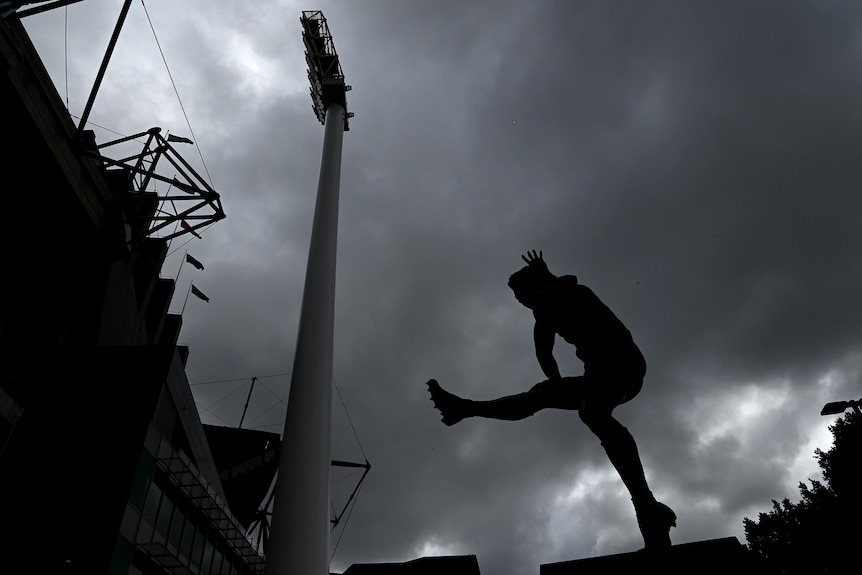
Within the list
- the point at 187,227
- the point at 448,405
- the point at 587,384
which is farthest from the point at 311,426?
the point at 187,227

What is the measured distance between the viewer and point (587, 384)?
3414 mm

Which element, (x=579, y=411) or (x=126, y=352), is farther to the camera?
(x=126, y=352)

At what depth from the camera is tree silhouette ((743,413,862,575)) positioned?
18.8 metres

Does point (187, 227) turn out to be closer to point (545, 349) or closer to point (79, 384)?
point (79, 384)

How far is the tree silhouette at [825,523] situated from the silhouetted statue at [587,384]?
61.9ft

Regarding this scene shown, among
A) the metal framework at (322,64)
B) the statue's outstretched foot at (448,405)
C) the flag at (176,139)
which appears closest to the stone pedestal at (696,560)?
the statue's outstretched foot at (448,405)

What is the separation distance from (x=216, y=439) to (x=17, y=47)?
39.3 metres

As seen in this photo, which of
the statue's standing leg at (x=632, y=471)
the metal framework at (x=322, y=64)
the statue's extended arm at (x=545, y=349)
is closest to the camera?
A: the statue's standing leg at (x=632, y=471)

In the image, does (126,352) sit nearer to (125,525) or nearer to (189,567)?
(125,525)

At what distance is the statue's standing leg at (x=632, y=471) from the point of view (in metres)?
3.04

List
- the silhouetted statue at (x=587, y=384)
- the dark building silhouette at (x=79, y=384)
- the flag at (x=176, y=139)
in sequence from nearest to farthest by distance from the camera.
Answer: the silhouetted statue at (x=587, y=384), the dark building silhouette at (x=79, y=384), the flag at (x=176, y=139)

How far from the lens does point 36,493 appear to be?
1905cm

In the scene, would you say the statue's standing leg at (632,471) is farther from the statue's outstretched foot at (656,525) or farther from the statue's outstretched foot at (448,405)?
the statue's outstretched foot at (448,405)

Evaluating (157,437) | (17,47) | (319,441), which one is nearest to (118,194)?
(17,47)
